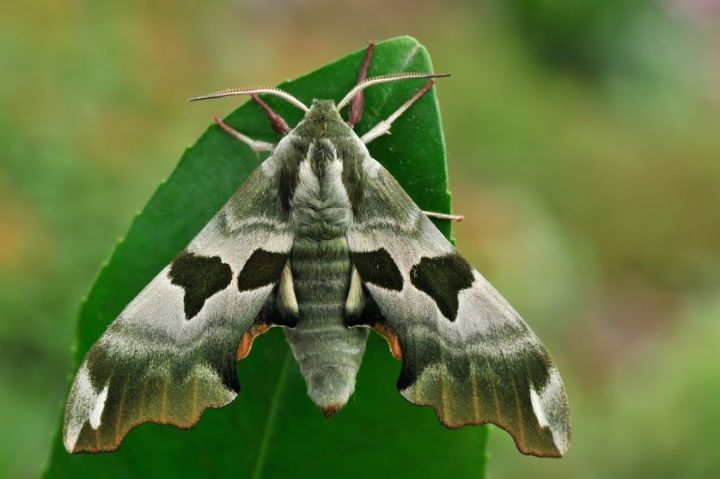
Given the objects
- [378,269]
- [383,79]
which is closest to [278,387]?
[378,269]

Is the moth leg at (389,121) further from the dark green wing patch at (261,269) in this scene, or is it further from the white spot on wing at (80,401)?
the white spot on wing at (80,401)

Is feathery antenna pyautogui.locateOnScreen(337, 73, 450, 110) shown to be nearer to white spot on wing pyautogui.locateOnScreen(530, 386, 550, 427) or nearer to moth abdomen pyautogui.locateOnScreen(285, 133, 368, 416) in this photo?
moth abdomen pyautogui.locateOnScreen(285, 133, 368, 416)

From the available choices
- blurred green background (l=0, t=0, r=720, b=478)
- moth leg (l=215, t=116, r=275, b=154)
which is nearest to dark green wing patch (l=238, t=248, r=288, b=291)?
moth leg (l=215, t=116, r=275, b=154)

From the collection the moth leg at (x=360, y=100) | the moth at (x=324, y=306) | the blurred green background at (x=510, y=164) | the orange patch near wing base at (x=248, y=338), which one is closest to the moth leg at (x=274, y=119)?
the moth at (x=324, y=306)

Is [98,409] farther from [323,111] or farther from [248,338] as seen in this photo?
[323,111]

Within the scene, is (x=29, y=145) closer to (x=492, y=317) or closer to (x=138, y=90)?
(x=138, y=90)
